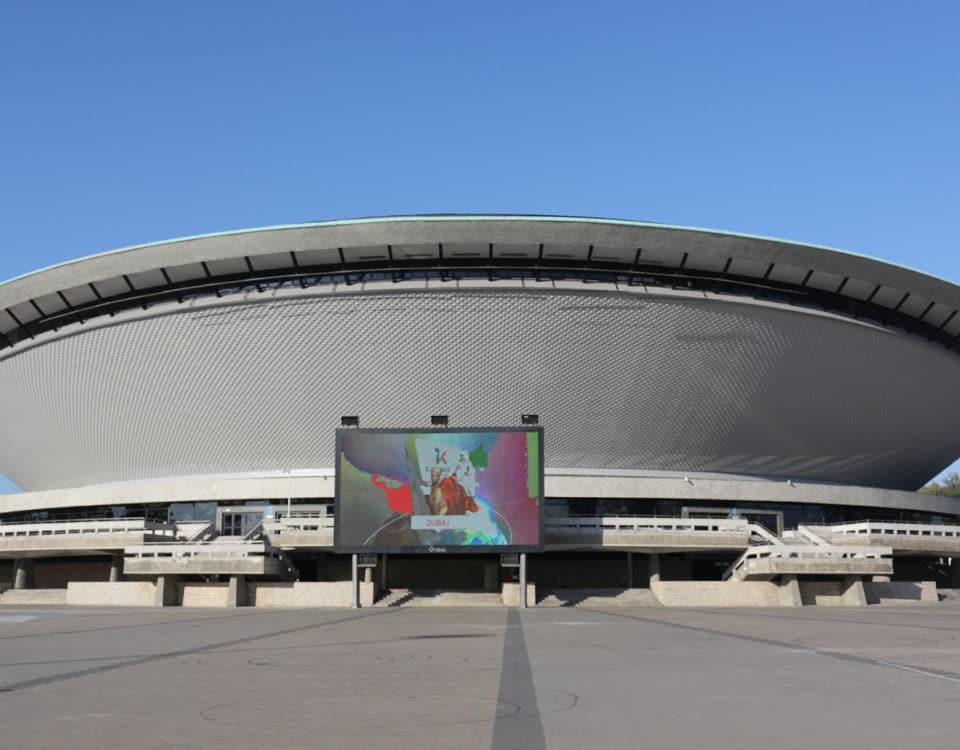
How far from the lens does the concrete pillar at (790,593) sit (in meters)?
35.9

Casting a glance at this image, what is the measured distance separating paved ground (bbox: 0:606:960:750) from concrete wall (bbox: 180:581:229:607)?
1850cm

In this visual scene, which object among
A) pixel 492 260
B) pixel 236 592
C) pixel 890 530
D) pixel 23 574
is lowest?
pixel 236 592

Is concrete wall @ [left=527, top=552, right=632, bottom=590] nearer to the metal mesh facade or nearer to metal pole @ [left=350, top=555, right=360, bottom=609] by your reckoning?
the metal mesh facade

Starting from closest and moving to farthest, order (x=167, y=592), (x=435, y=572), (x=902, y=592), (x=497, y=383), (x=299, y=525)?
(x=167, y=592) < (x=299, y=525) < (x=902, y=592) < (x=497, y=383) < (x=435, y=572)

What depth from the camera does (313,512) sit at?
43.8m

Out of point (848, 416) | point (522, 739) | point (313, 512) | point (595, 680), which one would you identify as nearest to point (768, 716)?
point (522, 739)

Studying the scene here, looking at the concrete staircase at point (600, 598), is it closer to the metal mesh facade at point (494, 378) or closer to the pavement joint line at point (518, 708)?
the metal mesh facade at point (494, 378)

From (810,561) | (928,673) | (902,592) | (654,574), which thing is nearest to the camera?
(928,673)

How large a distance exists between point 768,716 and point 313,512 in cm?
3706

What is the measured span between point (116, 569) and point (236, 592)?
8.69 metres

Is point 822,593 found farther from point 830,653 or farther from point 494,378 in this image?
point 830,653

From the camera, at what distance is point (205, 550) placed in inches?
1460

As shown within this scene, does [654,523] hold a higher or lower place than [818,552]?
higher

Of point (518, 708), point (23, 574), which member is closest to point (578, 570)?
point (23, 574)
